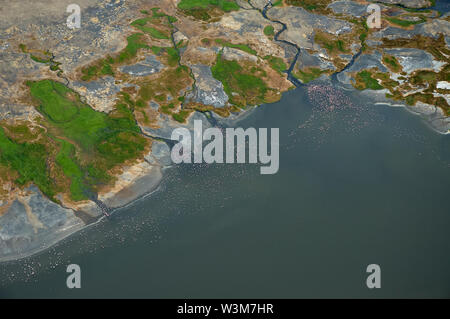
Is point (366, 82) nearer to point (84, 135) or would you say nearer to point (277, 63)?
point (277, 63)

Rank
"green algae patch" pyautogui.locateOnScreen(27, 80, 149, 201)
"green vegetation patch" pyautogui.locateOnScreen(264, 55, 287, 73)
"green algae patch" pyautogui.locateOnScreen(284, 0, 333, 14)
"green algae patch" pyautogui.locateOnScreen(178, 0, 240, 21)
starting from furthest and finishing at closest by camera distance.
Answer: "green algae patch" pyautogui.locateOnScreen(284, 0, 333, 14)
"green algae patch" pyautogui.locateOnScreen(178, 0, 240, 21)
"green vegetation patch" pyautogui.locateOnScreen(264, 55, 287, 73)
"green algae patch" pyautogui.locateOnScreen(27, 80, 149, 201)

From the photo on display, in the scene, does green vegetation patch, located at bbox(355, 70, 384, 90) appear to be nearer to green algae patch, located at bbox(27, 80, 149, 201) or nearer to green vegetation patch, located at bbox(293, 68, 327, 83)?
green vegetation patch, located at bbox(293, 68, 327, 83)

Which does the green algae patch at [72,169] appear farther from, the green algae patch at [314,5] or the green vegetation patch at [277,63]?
the green algae patch at [314,5]

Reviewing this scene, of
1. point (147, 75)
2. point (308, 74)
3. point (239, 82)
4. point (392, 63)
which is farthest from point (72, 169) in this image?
point (392, 63)

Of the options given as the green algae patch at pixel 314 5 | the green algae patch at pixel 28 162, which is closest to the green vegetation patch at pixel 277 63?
the green algae patch at pixel 314 5

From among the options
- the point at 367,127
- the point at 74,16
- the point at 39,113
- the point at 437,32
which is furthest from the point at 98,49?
the point at 437,32

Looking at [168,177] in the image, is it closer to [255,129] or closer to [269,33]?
[255,129]

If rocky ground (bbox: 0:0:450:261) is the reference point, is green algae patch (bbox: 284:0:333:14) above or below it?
above

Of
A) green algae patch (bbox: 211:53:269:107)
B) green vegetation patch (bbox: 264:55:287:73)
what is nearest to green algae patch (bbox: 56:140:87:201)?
green algae patch (bbox: 211:53:269:107)
